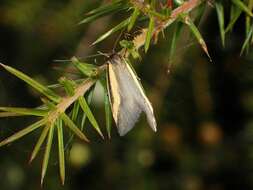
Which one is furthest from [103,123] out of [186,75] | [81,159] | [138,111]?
[138,111]

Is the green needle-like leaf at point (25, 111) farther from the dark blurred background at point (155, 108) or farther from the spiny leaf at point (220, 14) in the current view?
the dark blurred background at point (155, 108)

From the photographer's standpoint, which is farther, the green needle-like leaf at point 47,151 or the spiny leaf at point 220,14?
the spiny leaf at point 220,14

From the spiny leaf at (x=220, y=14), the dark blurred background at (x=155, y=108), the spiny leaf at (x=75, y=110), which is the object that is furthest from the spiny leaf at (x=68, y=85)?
the dark blurred background at (x=155, y=108)

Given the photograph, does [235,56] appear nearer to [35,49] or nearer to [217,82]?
[217,82]

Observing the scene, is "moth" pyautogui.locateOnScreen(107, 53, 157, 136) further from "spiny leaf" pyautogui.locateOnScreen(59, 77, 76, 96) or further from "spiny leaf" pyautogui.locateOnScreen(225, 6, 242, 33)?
"spiny leaf" pyautogui.locateOnScreen(225, 6, 242, 33)

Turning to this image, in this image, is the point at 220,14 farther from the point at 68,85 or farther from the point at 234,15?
the point at 68,85

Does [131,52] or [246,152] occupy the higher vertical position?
[131,52]
